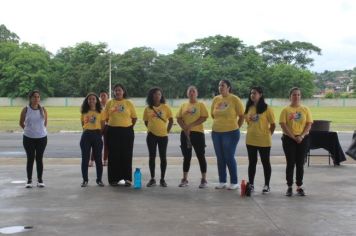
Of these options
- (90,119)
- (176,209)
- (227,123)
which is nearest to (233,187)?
(227,123)

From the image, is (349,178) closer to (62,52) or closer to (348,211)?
(348,211)

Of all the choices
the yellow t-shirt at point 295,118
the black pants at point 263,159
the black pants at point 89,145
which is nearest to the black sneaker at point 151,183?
the black pants at point 89,145

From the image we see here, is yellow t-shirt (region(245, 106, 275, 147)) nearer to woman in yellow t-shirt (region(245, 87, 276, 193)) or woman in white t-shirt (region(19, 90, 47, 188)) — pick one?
woman in yellow t-shirt (region(245, 87, 276, 193))

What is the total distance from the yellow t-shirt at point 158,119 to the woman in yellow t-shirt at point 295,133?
2.08m

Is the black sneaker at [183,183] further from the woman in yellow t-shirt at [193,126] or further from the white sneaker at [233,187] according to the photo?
the white sneaker at [233,187]

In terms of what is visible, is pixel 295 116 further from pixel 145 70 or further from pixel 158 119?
pixel 145 70

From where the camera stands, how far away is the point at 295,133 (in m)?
8.20

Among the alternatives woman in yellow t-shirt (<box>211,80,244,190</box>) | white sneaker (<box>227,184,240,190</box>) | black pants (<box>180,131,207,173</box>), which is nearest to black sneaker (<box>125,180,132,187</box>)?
black pants (<box>180,131,207,173</box>)

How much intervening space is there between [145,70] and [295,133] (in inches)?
3067

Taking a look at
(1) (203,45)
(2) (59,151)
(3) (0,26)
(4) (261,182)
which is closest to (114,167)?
(4) (261,182)

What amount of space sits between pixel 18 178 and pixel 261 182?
183 inches

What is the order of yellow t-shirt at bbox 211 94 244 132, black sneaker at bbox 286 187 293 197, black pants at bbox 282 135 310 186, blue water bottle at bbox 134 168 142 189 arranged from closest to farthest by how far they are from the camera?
black sneaker at bbox 286 187 293 197
black pants at bbox 282 135 310 186
yellow t-shirt at bbox 211 94 244 132
blue water bottle at bbox 134 168 142 189

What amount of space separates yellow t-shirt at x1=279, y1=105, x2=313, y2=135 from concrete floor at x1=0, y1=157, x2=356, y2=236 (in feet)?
3.60

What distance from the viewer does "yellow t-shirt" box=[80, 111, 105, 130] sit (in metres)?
9.09
